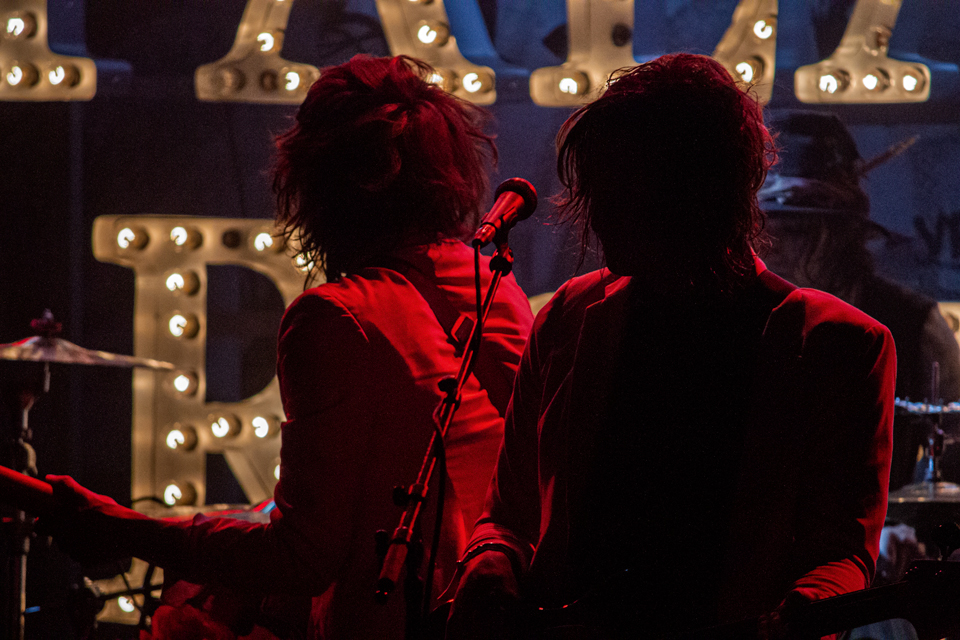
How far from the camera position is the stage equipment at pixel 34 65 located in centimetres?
380

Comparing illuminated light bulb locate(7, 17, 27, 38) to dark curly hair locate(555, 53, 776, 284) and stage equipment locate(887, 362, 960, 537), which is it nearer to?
dark curly hair locate(555, 53, 776, 284)

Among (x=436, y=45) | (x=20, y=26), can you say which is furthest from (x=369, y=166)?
(x=20, y=26)

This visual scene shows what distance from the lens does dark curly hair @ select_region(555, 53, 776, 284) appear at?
4.01 feet

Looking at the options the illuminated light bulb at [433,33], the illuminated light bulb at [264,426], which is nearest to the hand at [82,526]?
the illuminated light bulb at [264,426]

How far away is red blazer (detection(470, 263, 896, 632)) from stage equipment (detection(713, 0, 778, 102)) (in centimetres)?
248

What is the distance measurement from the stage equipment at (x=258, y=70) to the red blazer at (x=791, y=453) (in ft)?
9.15

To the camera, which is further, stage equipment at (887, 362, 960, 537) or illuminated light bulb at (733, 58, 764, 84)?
illuminated light bulb at (733, 58, 764, 84)

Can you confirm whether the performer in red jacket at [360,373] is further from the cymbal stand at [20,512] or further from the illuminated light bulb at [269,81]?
the illuminated light bulb at [269,81]

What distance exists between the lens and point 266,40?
3.77 meters

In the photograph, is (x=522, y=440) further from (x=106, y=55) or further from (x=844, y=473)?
(x=106, y=55)

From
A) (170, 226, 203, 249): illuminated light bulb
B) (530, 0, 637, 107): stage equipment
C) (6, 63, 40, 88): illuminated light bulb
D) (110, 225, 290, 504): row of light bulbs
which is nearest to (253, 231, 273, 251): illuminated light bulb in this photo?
(110, 225, 290, 504): row of light bulbs

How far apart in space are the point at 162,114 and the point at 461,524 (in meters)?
3.47

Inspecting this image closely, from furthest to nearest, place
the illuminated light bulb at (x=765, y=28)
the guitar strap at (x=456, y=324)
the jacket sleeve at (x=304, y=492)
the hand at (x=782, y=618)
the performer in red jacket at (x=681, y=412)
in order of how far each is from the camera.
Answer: the illuminated light bulb at (x=765, y=28) → the guitar strap at (x=456, y=324) → the jacket sleeve at (x=304, y=492) → the performer in red jacket at (x=681, y=412) → the hand at (x=782, y=618)

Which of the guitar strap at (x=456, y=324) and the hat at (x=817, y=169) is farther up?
the hat at (x=817, y=169)
